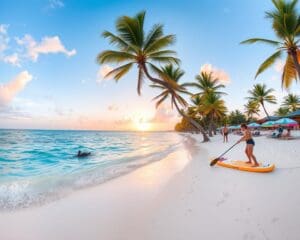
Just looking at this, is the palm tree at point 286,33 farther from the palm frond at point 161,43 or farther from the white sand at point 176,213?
the white sand at point 176,213

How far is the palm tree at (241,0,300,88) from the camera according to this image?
8758mm

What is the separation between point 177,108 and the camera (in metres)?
17.4

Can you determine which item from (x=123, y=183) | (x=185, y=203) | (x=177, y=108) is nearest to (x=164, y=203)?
(x=185, y=203)

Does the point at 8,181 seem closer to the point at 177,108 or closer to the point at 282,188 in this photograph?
the point at 282,188

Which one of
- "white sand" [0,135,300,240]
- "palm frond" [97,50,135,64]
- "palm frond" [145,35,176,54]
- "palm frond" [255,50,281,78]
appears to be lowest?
"white sand" [0,135,300,240]

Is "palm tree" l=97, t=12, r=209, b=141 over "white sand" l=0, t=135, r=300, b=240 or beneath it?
over

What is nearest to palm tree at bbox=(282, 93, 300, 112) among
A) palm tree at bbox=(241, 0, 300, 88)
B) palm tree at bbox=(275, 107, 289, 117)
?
palm tree at bbox=(275, 107, 289, 117)

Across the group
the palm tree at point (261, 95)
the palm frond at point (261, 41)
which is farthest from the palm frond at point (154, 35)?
the palm tree at point (261, 95)

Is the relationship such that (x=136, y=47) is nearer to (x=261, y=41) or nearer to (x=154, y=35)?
(x=154, y=35)

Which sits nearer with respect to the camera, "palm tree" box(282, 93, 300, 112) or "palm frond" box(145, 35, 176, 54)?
"palm frond" box(145, 35, 176, 54)

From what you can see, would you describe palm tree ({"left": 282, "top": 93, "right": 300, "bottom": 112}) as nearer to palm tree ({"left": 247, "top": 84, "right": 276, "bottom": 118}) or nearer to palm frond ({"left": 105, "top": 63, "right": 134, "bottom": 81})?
palm tree ({"left": 247, "top": 84, "right": 276, "bottom": 118})

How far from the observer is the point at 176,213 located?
2.94 m

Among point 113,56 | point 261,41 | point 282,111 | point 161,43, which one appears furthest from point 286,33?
point 282,111

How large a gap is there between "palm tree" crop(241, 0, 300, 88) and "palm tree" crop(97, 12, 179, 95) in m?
6.69
